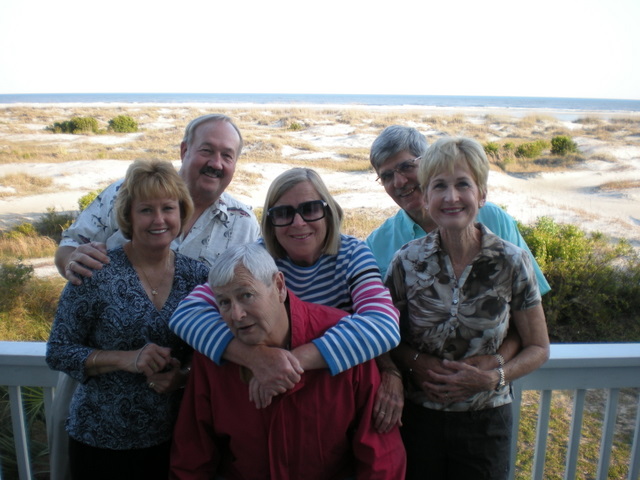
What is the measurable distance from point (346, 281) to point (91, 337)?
0.98 m

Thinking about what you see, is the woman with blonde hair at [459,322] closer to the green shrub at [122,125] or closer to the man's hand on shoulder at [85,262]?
the man's hand on shoulder at [85,262]

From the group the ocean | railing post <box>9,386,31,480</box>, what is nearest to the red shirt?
railing post <box>9,386,31,480</box>

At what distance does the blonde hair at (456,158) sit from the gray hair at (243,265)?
667 millimetres

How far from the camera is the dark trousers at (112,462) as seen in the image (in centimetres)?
184

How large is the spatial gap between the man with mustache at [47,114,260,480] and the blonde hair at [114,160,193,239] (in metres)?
0.41

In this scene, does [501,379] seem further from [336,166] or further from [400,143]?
[336,166]

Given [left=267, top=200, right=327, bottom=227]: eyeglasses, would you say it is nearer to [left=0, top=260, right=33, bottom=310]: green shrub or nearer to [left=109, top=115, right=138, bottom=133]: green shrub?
[left=0, top=260, right=33, bottom=310]: green shrub

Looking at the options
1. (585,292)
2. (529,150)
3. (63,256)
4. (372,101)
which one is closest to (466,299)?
(63,256)

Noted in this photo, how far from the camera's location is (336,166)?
1814 centimetres

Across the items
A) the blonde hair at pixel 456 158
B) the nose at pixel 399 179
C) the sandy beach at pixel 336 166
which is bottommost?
the sandy beach at pixel 336 166

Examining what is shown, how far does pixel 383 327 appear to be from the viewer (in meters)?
1.66

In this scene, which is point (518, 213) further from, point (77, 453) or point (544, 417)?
point (77, 453)

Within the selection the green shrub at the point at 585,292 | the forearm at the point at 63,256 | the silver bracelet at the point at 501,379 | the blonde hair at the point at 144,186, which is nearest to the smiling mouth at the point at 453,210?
the silver bracelet at the point at 501,379

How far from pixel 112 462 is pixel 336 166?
16.7 m
